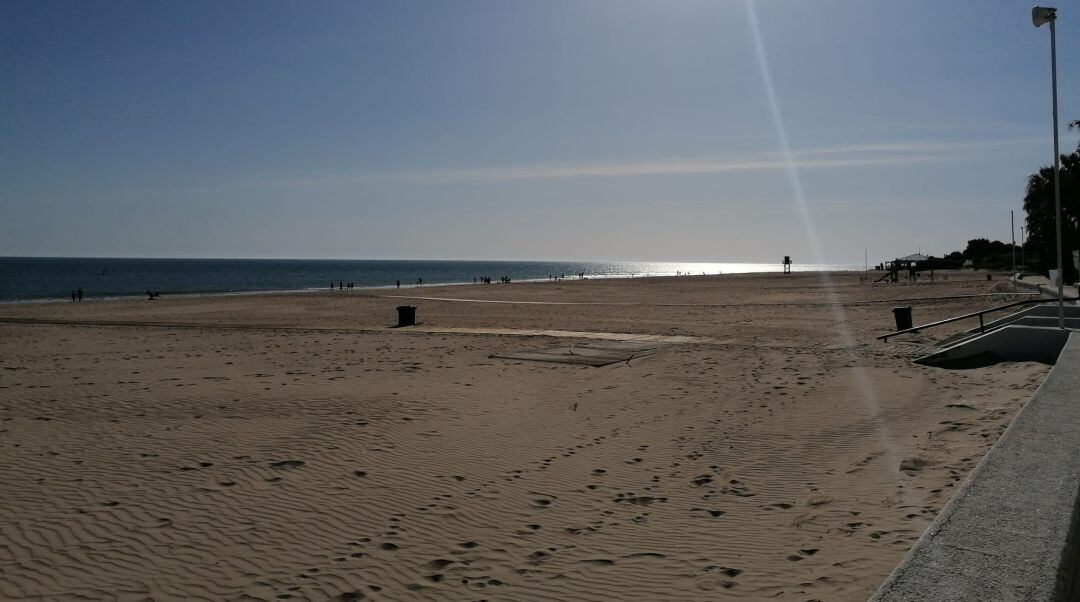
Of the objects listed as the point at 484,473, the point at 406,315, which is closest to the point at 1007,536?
the point at 484,473

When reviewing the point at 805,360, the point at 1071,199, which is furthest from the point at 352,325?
the point at 1071,199

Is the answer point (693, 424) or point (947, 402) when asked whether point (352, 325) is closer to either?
point (693, 424)

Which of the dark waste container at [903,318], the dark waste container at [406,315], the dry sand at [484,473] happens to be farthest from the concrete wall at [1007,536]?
the dark waste container at [406,315]

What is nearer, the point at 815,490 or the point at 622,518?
the point at 622,518

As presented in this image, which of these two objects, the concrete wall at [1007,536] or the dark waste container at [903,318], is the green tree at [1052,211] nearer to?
the dark waste container at [903,318]

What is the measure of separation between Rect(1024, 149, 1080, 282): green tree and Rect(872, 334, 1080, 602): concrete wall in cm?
4537

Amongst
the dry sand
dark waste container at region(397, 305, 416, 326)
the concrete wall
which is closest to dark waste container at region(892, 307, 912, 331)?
the dry sand

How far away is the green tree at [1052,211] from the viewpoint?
46938 millimetres

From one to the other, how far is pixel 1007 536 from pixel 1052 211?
58.2m

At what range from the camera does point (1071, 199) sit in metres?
47.2

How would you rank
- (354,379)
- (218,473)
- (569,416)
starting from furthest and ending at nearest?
1. (354,379)
2. (569,416)
3. (218,473)

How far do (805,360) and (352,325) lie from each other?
54.8ft

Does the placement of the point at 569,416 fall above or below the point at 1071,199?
below

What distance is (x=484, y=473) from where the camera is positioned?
7492mm
